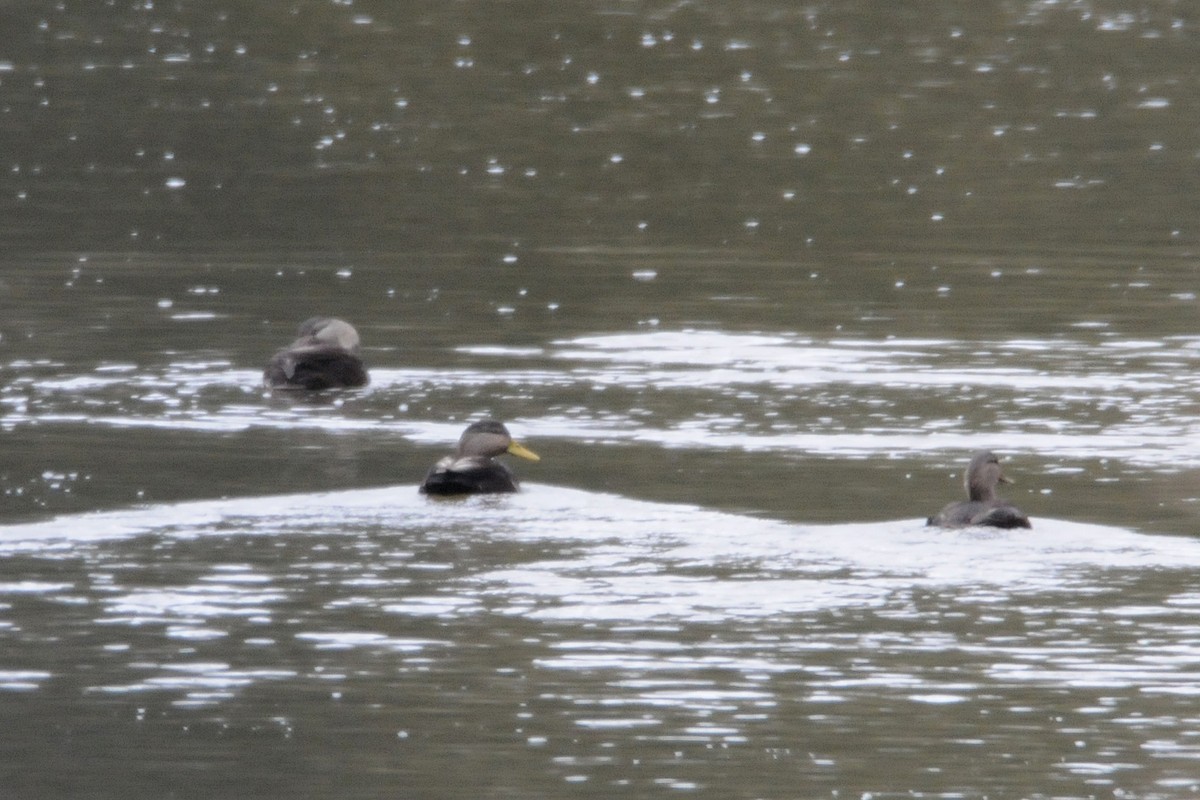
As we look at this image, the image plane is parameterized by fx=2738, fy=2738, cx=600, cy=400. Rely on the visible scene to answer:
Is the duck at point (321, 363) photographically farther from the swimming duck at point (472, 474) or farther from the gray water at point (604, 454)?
the swimming duck at point (472, 474)

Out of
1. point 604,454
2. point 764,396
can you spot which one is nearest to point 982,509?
point 604,454

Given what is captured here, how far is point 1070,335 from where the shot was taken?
19797 millimetres

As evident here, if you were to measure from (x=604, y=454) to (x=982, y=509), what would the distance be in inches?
128

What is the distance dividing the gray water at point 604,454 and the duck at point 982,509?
0.10 m

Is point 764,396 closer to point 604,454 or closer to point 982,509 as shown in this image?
point 604,454

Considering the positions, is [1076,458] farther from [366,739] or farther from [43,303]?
[43,303]

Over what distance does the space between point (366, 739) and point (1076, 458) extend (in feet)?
21.4

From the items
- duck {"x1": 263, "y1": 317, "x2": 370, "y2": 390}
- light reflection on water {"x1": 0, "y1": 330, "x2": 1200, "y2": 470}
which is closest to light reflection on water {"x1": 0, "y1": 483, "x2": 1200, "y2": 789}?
light reflection on water {"x1": 0, "y1": 330, "x2": 1200, "y2": 470}

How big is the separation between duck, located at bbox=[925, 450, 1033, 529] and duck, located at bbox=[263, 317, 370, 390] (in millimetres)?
5441

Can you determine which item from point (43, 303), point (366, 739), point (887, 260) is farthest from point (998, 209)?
point (366, 739)

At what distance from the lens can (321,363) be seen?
57.7 feet

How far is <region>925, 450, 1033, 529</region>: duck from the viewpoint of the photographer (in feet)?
42.3

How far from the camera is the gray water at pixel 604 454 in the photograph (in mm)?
10172

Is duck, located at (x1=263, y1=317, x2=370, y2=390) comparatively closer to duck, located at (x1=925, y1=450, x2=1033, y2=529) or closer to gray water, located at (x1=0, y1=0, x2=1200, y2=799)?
gray water, located at (x1=0, y1=0, x2=1200, y2=799)
